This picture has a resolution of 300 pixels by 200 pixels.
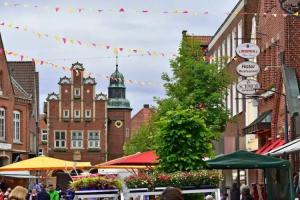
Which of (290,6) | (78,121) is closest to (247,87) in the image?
(290,6)

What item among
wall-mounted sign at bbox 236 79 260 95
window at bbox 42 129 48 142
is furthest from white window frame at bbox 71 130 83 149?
wall-mounted sign at bbox 236 79 260 95

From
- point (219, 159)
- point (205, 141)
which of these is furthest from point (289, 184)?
point (205, 141)

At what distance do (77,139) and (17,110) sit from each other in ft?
126

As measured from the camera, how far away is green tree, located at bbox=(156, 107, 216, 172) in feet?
55.6

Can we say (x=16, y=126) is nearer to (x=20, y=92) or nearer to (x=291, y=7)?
(x=20, y=92)

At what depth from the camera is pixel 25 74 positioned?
7088cm

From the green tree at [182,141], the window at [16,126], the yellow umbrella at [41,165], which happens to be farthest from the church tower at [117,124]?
the green tree at [182,141]

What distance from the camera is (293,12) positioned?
95.6ft

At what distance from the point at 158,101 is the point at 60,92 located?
62152mm

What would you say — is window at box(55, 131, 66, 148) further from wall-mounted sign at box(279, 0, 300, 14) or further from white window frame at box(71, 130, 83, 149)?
wall-mounted sign at box(279, 0, 300, 14)

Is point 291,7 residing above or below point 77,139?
above

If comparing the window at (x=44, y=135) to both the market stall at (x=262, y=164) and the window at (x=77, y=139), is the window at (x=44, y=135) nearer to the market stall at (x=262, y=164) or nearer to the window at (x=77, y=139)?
the window at (x=77, y=139)

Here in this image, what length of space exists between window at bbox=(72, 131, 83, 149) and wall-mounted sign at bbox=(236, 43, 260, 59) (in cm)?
7073

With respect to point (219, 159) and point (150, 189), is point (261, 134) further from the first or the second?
point (150, 189)
